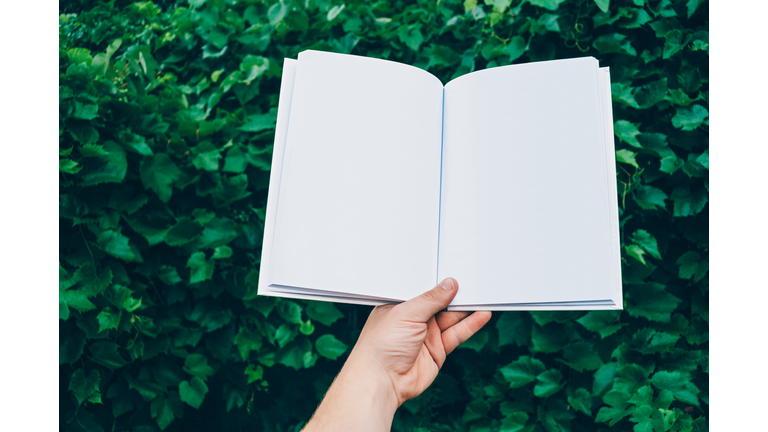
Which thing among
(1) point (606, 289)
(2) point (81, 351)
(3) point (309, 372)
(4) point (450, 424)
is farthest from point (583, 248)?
(2) point (81, 351)

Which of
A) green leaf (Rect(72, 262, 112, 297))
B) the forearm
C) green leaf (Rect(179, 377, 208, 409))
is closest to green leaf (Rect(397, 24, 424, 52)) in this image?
the forearm

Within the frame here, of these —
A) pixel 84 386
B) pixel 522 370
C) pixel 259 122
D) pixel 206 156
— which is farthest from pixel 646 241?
pixel 84 386

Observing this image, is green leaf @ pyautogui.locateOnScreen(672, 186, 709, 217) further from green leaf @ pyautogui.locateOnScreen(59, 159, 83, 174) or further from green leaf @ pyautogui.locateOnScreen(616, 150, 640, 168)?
green leaf @ pyautogui.locateOnScreen(59, 159, 83, 174)

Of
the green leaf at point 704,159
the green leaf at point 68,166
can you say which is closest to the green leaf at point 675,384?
the green leaf at point 704,159

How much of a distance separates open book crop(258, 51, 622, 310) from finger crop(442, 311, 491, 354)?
0.63 ft

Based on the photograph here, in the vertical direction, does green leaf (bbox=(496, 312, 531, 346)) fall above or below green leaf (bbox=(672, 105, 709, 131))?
below

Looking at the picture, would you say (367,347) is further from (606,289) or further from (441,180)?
(606,289)

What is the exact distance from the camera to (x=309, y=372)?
1.40m

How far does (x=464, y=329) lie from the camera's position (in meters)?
1.16

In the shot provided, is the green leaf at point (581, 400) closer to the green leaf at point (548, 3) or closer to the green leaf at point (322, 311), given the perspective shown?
the green leaf at point (322, 311)

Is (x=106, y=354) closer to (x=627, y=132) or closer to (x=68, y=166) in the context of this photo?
(x=68, y=166)

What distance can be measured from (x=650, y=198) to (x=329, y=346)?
3.49 ft

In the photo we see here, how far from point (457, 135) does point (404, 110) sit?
0.49ft

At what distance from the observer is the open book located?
914 mm
